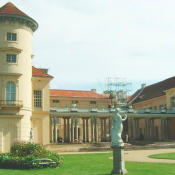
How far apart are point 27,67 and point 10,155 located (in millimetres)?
18014

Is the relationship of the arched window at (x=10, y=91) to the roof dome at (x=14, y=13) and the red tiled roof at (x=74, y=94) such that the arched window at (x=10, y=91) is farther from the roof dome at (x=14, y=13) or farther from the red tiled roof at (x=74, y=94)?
the red tiled roof at (x=74, y=94)

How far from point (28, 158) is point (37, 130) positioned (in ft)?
67.4

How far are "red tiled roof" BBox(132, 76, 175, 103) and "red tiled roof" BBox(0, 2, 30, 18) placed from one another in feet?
101

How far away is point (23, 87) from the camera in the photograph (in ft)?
119

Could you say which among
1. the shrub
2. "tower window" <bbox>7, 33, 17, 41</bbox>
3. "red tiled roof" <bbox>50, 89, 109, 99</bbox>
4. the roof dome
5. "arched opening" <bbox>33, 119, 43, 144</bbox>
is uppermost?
the roof dome

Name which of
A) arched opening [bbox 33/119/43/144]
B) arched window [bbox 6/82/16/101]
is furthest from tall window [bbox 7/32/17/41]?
arched opening [bbox 33/119/43/144]

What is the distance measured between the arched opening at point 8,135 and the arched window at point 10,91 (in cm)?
315

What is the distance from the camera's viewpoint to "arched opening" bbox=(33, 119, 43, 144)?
129 ft

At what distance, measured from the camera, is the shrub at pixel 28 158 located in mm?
19125

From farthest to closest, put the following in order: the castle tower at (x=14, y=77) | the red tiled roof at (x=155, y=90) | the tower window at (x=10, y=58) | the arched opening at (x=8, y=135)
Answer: the red tiled roof at (x=155, y=90) → the tower window at (x=10, y=58) → the castle tower at (x=14, y=77) → the arched opening at (x=8, y=135)

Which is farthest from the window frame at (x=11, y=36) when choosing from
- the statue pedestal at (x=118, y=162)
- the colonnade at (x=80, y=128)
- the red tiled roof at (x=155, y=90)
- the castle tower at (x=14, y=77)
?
the red tiled roof at (x=155, y=90)

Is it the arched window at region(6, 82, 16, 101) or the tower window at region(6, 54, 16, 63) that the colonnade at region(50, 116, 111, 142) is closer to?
the arched window at region(6, 82, 16, 101)

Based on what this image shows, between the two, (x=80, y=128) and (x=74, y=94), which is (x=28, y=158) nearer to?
(x=80, y=128)

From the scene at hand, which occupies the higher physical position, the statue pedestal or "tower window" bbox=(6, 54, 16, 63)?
"tower window" bbox=(6, 54, 16, 63)
